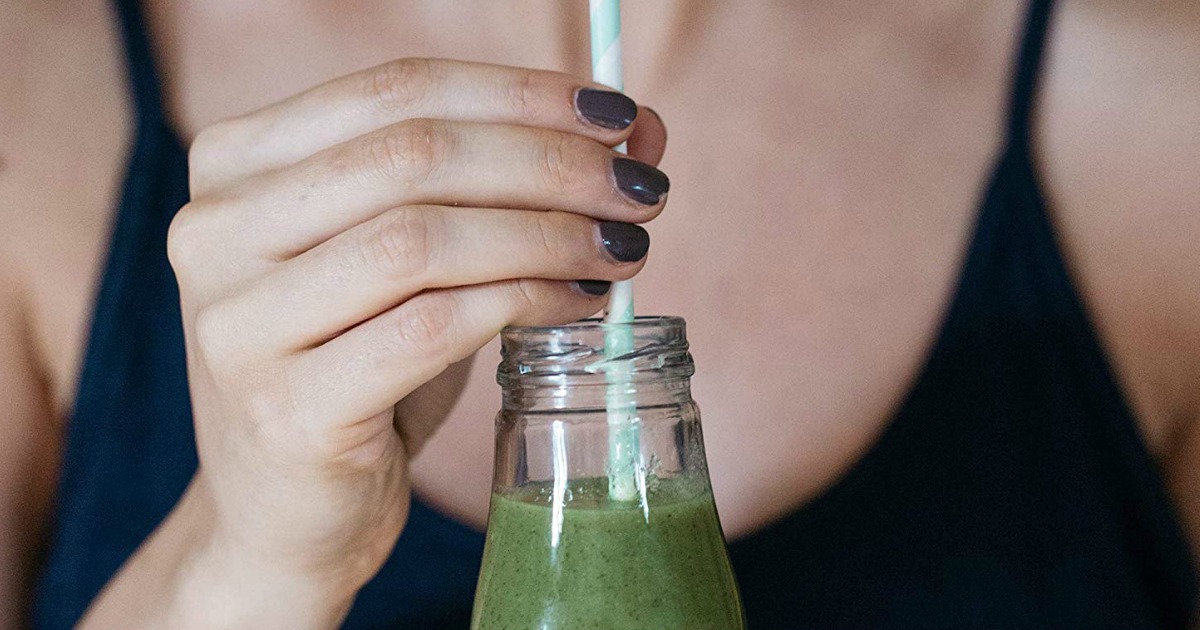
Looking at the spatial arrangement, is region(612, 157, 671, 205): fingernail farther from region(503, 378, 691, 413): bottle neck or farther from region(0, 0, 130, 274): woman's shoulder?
region(0, 0, 130, 274): woman's shoulder

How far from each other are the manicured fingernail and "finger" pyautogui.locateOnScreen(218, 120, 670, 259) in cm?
4

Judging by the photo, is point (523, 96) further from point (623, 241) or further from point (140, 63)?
point (140, 63)

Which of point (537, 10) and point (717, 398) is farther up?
point (537, 10)

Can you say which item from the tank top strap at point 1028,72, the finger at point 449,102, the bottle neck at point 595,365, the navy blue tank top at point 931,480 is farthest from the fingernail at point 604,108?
the tank top strap at point 1028,72

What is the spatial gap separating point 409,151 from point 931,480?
2.33 ft

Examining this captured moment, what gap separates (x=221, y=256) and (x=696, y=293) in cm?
55

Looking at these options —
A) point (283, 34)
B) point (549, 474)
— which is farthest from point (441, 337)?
point (283, 34)

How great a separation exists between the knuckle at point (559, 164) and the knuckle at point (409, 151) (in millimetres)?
47

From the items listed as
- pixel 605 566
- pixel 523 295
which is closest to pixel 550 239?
pixel 523 295

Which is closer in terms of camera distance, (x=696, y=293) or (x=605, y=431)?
(x=605, y=431)

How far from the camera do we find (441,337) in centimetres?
53

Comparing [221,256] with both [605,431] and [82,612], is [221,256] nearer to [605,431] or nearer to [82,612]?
[605,431]

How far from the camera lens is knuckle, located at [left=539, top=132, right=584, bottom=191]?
522mm

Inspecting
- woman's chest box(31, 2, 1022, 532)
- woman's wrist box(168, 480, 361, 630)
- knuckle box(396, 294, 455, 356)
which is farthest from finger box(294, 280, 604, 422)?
woman's chest box(31, 2, 1022, 532)
